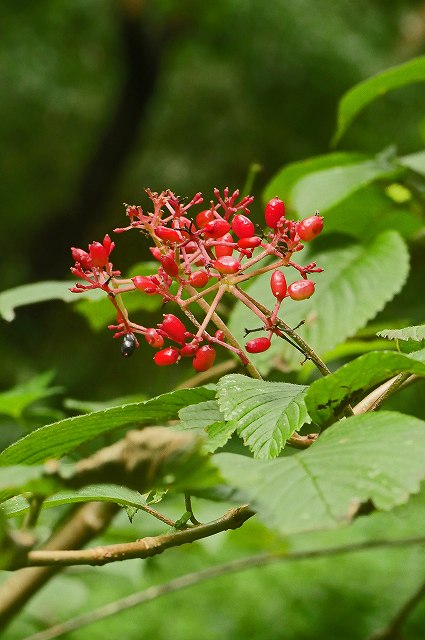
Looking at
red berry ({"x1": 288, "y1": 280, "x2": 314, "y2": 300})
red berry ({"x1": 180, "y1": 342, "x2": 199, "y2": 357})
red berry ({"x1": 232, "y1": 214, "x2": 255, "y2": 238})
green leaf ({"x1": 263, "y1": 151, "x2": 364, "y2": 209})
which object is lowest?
red berry ({"x1": 180, "y1": 342, "x2": 199, "y2": 357})

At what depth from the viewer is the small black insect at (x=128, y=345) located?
0.39 metres

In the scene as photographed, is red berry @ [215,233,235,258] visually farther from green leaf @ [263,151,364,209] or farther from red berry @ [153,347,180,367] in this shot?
green leaf @ [263,151,364,209]

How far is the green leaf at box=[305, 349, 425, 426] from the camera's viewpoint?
323 mm

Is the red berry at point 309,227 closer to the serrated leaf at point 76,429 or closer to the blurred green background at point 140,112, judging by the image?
the serrated leaf at point 76,429

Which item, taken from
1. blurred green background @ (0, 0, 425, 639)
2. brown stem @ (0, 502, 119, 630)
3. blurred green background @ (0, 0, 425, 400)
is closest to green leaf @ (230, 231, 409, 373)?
brown stem @ (0, 502, 119, 630)

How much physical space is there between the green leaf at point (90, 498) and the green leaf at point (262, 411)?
61 mm

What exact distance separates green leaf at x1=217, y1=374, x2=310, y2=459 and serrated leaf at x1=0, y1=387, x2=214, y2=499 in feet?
0.11

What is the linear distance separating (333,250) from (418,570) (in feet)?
6.13

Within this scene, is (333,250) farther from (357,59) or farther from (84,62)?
(84,62)

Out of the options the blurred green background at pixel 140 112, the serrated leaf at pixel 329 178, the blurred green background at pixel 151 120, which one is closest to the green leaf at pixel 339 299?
the serrated leaf at pixel 329 178

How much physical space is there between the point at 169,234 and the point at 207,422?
9 cm

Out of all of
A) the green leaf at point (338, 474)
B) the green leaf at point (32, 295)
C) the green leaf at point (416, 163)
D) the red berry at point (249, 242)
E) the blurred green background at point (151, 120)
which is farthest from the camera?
the blurred green background at point (151, 120)

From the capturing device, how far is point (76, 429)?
357mm

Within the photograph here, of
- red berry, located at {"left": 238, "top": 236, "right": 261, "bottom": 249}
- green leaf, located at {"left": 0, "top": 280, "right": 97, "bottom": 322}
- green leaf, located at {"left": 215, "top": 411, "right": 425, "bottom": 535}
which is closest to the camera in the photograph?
green leaf, located at {"left": 215, "top": 411, "right": 425, "bottom": 535}
